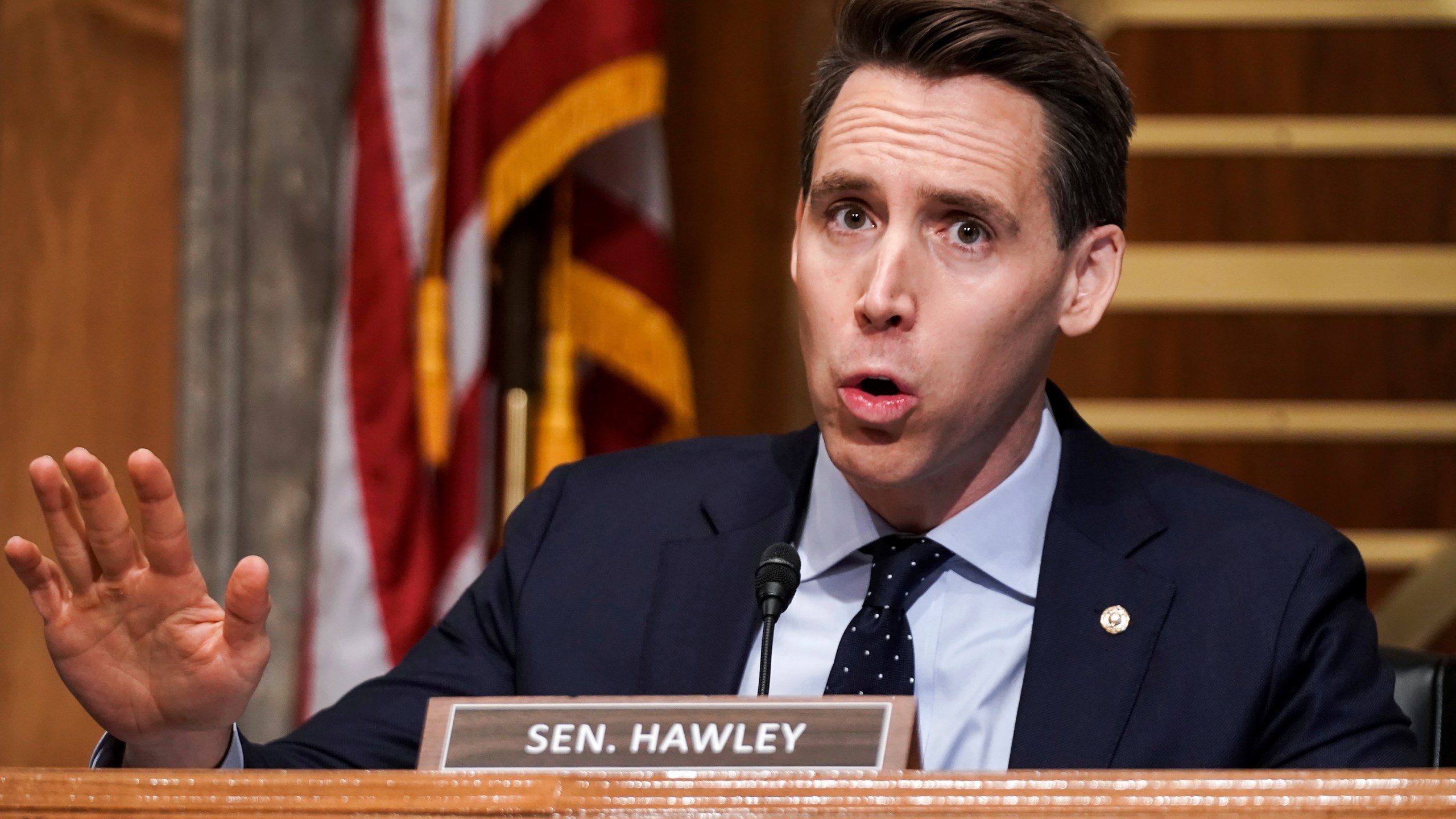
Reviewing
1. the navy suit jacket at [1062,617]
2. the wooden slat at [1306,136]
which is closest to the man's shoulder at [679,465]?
the navy suit jacket at [1062,617]

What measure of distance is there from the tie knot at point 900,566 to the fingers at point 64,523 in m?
0.73

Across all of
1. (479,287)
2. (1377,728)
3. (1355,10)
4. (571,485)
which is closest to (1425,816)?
(1377,728)

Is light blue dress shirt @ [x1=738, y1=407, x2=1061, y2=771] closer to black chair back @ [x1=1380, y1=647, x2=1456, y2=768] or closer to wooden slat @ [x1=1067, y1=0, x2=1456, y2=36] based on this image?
black chair back @ [x1=1380, y1=647, x2=1456, y2=768]

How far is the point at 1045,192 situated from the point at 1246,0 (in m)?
1.89

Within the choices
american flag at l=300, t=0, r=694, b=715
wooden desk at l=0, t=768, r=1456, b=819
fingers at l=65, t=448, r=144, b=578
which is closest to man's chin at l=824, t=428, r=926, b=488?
wooden desk at l=0, t=768, r=1456, b=819

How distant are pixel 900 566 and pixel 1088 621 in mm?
193

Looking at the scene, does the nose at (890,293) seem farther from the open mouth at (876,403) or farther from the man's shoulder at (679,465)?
the man's shoulder at (679,465)

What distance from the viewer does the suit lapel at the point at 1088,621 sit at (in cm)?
130

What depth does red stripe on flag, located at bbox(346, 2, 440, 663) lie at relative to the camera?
2.42 meters

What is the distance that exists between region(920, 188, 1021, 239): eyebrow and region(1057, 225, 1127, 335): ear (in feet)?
0.39

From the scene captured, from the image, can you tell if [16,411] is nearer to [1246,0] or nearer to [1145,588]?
[1145,588]

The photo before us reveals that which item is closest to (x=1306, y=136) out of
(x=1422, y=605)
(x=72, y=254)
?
(x=1422, y=605)

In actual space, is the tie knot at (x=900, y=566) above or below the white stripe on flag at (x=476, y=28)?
below

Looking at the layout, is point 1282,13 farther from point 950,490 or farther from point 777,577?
point 777,577
